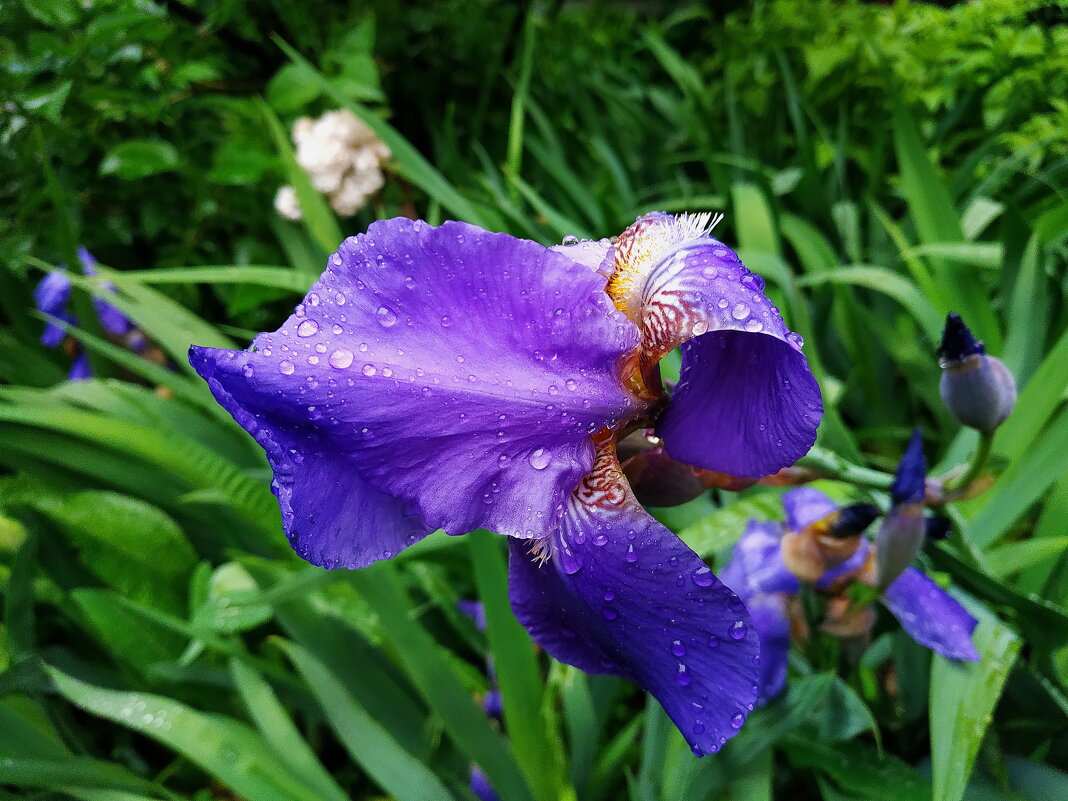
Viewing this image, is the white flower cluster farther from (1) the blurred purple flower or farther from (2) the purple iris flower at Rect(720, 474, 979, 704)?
(2) the purple iris flower at Rect(720, 474, 979, 704)

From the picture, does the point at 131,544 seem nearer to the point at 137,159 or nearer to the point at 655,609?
the point at 137,159

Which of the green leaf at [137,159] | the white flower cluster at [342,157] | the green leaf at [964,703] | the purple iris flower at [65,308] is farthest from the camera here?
the white flower cluster at [342,157]

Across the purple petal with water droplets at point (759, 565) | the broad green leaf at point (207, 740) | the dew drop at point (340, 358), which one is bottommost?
the broad green leaf at point (207, 740)

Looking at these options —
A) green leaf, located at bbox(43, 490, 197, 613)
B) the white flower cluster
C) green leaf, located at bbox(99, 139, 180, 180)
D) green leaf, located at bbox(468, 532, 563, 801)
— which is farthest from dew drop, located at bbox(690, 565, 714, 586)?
the white flower cluster

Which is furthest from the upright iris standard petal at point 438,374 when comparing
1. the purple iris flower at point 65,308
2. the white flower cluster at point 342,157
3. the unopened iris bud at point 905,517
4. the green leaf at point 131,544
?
the white flower cluster at point 342,157

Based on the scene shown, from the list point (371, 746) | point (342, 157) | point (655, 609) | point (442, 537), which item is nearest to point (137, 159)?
point (342, 157)

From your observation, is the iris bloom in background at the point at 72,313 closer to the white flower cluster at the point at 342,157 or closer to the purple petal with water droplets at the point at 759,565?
the white flower cluster at the point at 342,157
